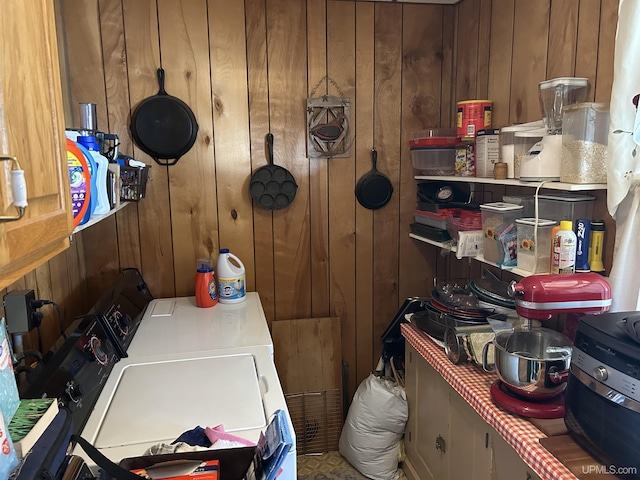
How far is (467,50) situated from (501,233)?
3.61 ft

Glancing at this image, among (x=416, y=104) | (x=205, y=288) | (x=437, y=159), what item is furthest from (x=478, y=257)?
(x=205, y=288)

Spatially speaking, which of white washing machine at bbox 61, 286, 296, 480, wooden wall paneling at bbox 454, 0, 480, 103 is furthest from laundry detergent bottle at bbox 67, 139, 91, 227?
wooden wall paneling at bbox 454, 0, 480, 103

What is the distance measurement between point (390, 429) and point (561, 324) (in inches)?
39.3

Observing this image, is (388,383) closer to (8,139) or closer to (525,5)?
(525,5)

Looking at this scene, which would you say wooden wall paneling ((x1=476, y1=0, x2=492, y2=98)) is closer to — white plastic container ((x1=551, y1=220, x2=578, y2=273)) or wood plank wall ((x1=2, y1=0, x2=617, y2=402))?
wood plank wall ((x1=2, y1=0, x2=617, y2=402))

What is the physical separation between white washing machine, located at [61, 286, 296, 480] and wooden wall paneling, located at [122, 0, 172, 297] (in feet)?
1.16

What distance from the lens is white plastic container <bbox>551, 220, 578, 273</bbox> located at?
1563 mm

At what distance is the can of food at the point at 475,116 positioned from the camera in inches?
85.3

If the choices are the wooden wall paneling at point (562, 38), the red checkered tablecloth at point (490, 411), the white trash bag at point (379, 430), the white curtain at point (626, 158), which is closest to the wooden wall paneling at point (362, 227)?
the white trash bag at point (379, 430)

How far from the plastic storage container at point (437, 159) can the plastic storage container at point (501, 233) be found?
1.57ft

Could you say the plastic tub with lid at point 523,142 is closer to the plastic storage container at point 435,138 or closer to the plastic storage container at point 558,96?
the plastic storage container at point 558,96

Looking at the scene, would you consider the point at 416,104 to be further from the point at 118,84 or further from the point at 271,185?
the point at 118,84

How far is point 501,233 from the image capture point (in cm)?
190

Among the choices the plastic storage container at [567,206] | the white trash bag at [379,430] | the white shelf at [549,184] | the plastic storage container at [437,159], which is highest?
the plastic storage container at [437,159]
